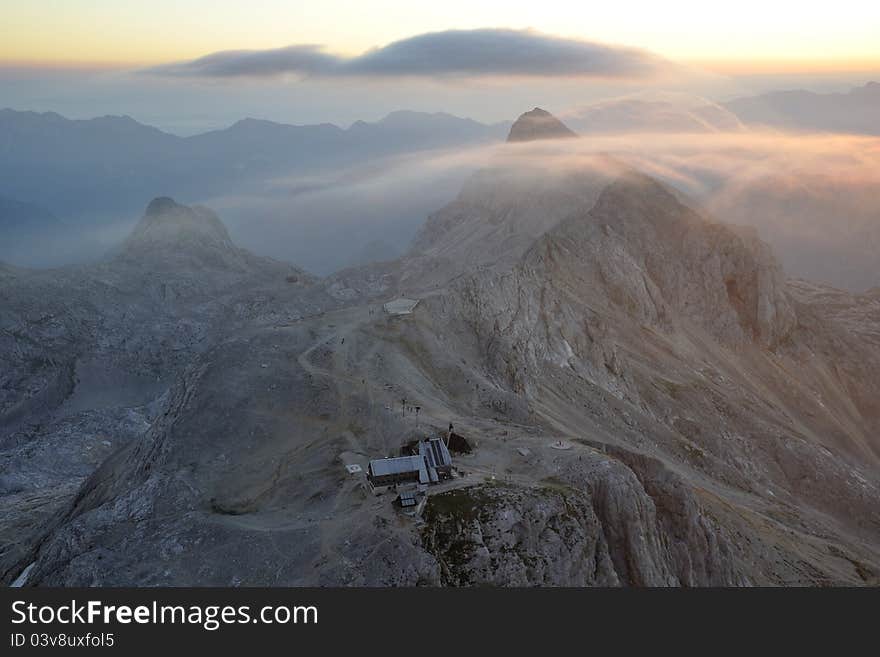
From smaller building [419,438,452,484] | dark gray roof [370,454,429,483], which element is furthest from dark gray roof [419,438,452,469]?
dark gray roof [370,454,429,483]

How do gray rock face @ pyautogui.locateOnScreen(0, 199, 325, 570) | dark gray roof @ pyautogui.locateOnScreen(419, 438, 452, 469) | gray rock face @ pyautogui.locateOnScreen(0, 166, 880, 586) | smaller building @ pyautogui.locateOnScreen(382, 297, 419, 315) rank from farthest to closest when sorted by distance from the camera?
gray rock face @ pyautogui.locateOnScreen(0, 199, 325, 570)
smaller building @ pyautogui.locateOnScreen(382, 297, 419, 315)
dark gray roof @ pyautogui.locateOnScreen(419, 438, 452, 469)
gray rock face @ pyautogui.locateOnScreen(0, 166, 880, 586)

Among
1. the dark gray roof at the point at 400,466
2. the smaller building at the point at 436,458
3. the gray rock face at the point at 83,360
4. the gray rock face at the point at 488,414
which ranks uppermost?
the dark gray roof at the point at 400,466

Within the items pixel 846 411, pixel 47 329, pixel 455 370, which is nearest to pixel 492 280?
pixel 455 370

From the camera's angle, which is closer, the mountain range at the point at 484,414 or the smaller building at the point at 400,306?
the mountain range at the point at 484,414

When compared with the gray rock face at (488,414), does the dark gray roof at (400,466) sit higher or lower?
higher

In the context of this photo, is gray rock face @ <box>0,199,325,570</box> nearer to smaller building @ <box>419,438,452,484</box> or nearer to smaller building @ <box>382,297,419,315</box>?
smaller building @ <box>382,297,419,315</box>

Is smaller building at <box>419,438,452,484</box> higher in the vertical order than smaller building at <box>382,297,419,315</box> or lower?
higher

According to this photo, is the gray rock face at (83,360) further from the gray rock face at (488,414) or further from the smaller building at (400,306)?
the smaller building at (400,306)

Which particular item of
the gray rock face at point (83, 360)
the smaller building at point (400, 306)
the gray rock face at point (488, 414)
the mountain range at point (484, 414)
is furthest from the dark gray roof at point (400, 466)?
the gray rock face at point (83, 360)

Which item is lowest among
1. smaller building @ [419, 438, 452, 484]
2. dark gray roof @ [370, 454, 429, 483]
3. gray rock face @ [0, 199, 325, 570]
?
gray rock face @ [0, 199, 325, 570]
